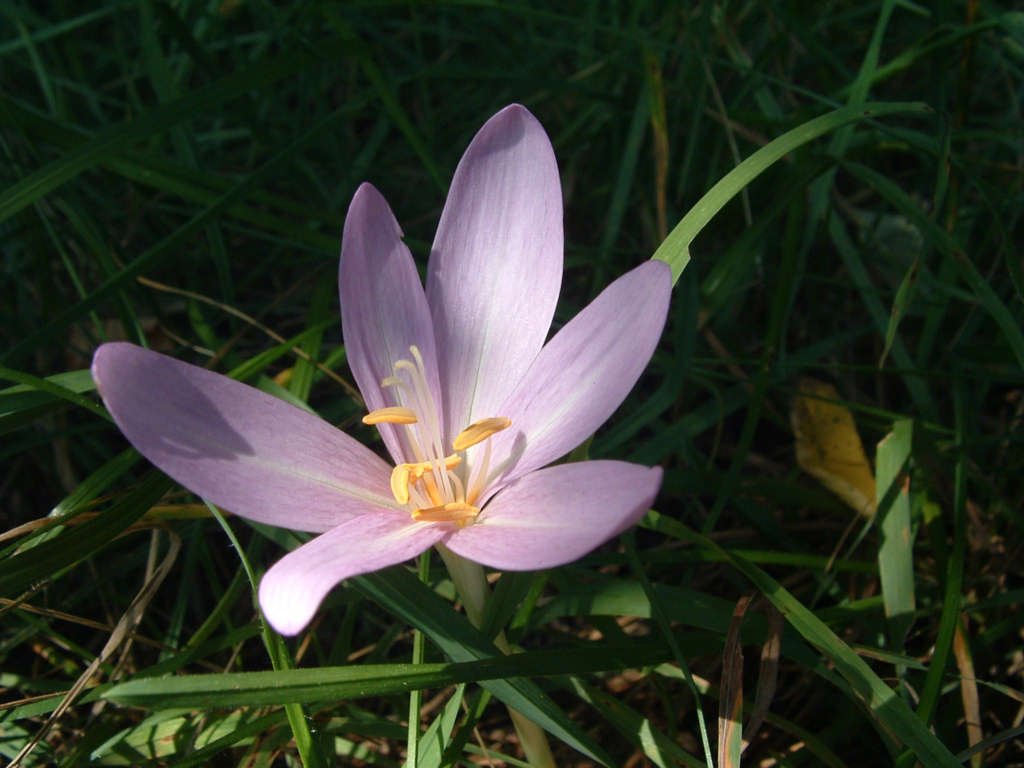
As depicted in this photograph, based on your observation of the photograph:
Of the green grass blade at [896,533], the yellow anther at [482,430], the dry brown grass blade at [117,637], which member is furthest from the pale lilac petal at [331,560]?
the green grass blade at [896,533]

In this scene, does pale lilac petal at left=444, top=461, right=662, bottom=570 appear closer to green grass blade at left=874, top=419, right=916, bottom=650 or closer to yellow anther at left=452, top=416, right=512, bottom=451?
yellow anther at left=452, top=416, right=512, bottom=451

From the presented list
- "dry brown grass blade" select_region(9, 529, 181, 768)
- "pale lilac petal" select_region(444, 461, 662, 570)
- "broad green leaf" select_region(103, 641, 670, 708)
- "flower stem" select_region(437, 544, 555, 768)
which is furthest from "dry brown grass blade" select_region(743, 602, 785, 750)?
"dry brown grass blade" select_region(9, 529, 181, 768)

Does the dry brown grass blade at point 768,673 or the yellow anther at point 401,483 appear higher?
the yellow anther at point 401,483

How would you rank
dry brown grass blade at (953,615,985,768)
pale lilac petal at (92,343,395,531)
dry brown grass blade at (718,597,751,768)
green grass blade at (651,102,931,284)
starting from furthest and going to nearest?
dry brown grass blade at (953,615,985,768) < green grass blade at (651,102,931,284) < dry brown grass blade at (718,597,751,768) < pale lilac petal at (92,343,395,531)

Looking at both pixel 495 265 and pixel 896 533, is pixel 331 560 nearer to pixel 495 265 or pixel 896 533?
pixel 495 265

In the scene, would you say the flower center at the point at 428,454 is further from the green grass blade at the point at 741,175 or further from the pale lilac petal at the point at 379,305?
the green grass blade at the point at 741,175

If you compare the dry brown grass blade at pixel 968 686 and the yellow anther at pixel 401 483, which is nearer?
the yellow anther at pixel 401 483

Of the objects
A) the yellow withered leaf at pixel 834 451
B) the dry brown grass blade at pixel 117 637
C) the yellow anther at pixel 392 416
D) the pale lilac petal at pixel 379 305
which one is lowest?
the yellow withered leaf at pixel 834 451

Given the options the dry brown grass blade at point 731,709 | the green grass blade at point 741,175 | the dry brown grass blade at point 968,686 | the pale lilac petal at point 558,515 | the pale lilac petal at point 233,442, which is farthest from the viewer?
the dry brown grass blade at point 968,686
